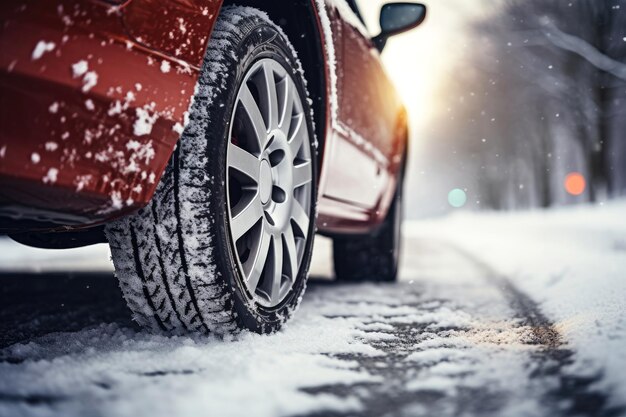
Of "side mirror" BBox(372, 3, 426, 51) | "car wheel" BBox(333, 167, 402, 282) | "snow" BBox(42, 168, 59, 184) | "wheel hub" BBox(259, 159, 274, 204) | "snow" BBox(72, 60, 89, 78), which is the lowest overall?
"car wheel" BBox(333, 167, 402, 282)

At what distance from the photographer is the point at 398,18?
3236mm

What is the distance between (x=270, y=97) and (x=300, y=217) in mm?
468

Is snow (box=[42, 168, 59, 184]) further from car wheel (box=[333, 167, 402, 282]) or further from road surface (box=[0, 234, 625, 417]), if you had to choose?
car wheel (box=[333, 167, 402, 282])

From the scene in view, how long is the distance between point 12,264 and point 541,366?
485 cm

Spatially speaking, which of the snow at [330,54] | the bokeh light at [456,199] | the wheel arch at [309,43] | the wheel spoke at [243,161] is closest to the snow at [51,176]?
the wheel spoke at [243,161]

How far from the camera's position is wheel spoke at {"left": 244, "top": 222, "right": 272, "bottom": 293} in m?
1.81

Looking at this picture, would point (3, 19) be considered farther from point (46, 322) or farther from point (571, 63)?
point (571, 63)

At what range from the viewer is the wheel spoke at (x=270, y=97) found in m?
1.90

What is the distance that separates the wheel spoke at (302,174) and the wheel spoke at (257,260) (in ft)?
0.84

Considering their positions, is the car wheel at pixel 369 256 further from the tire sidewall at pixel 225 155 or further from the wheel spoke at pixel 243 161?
the wheel spoke at pixel 243 161

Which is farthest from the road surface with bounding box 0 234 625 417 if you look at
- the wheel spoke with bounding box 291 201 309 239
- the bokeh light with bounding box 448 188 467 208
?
the bokeh light with bounding box 448 188 467 208

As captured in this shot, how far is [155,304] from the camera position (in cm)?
162

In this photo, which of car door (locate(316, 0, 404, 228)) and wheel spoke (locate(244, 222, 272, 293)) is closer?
wheel spoke (locate(244, 222, 272, 293))

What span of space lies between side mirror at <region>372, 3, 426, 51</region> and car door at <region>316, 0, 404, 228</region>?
0.14 metres
